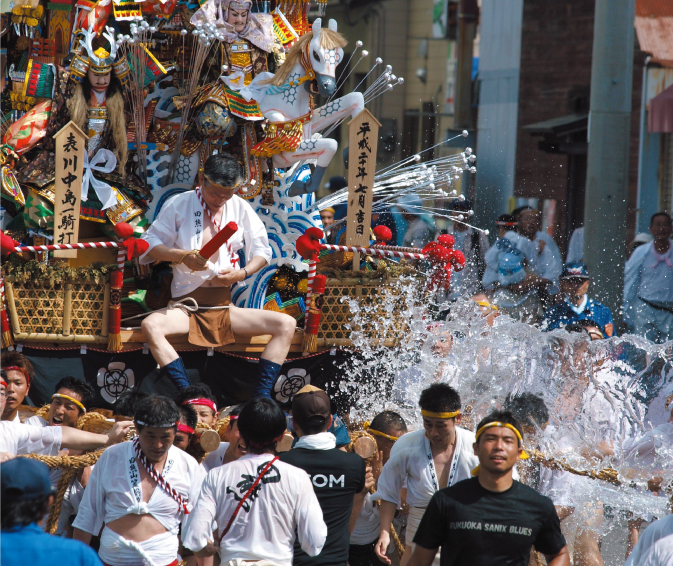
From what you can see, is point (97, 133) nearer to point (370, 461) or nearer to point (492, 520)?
point (370, 461)

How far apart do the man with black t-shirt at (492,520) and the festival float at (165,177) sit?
7.96ft

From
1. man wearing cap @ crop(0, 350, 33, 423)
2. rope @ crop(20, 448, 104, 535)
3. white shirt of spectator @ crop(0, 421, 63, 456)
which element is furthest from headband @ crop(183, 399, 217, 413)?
man wearing cap @ crop(0, 350, 33, 423)

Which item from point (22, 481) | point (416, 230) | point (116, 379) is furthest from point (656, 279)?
A: point (22, 481)

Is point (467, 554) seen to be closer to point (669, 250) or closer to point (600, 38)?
point (669, 250)

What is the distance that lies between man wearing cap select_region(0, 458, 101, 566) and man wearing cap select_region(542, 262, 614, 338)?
187 inches

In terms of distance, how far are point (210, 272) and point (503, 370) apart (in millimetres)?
1859

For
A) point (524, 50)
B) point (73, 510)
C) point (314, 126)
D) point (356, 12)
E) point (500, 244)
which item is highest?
Result: point (356, 12)

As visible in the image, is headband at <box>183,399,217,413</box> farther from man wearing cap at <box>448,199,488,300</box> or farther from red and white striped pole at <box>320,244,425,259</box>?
man wearing cap at <box>448,199,488,300</box>

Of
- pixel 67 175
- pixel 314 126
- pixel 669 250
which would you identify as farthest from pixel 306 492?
pixel 669 250

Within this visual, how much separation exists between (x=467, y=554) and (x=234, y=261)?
285 centimetres

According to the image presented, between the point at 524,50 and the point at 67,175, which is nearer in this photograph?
the point at 67,175

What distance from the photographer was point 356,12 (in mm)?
14820

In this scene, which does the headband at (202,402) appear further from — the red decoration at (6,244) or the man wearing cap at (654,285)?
the man wearing cap at (654,285)

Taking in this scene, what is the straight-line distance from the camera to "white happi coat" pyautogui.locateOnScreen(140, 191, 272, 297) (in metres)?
5.44
